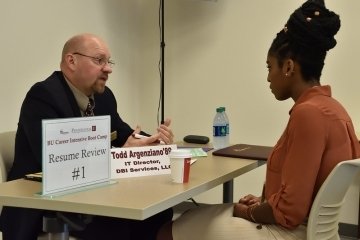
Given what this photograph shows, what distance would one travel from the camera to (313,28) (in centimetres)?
151

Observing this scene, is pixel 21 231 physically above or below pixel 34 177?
below

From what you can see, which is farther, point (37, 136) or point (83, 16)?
point (83, 16)

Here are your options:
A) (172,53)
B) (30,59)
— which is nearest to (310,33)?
(30,59)

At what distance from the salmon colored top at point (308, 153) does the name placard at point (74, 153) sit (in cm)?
53

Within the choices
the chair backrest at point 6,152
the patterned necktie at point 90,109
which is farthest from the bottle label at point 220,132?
the chair backrest at point 6,152

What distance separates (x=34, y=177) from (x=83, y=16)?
6.45 feet

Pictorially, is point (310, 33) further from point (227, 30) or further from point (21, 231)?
point (227, 30)

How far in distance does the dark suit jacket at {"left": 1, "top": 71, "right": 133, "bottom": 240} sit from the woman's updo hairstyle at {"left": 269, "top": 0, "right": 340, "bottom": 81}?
88 cm

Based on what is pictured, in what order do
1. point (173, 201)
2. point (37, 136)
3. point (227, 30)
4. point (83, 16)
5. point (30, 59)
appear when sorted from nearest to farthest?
point (173, 201), point (37, 136), point (30, 59), point (83, 16), point (227, 30)

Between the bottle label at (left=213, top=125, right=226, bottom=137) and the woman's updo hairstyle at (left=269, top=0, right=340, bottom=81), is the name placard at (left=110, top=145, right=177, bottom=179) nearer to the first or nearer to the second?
the woman's updo hairstyle at (left=269, top=0, right=340, bottom=81)

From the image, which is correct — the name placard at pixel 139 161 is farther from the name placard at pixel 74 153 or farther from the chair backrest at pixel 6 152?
the chair backrest at pixel 6 152

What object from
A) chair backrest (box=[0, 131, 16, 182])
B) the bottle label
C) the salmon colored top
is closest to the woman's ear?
the salmon colored top

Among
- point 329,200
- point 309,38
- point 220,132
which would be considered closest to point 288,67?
point 309,38

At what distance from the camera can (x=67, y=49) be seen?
222 centimetres
